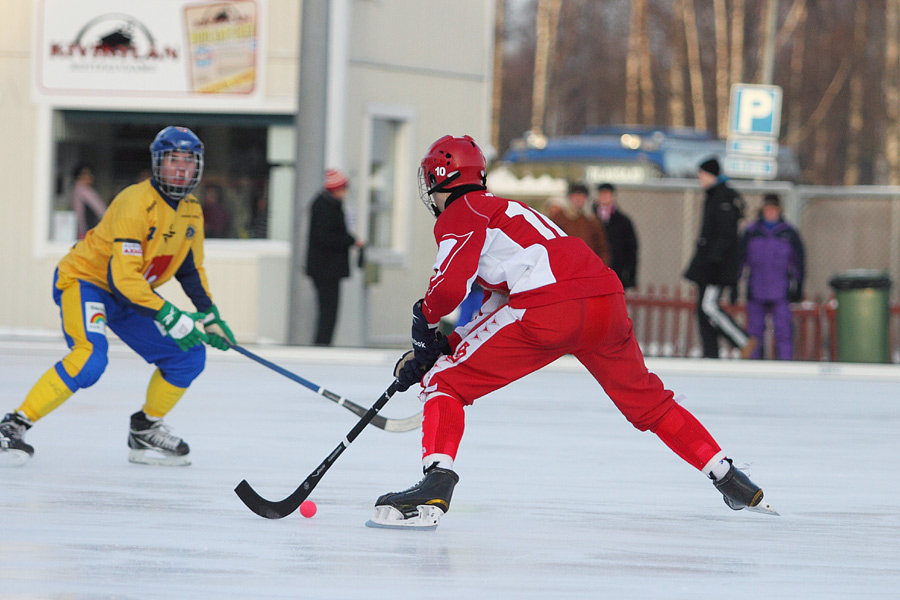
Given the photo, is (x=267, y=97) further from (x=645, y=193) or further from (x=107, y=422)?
(x=107, y=422)

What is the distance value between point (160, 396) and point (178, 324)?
1.90 ft

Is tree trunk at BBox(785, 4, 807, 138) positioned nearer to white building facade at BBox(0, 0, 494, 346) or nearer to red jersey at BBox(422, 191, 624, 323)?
white building facade at BBox(0, 0, 494, 346)

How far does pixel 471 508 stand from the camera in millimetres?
4922

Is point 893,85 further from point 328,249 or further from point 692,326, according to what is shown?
point 328,249

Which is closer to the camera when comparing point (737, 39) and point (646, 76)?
point (737, 39)

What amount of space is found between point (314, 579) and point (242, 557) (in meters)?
0.35

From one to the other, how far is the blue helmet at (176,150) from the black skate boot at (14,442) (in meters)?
1.09

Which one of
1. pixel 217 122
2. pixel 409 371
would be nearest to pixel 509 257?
pixel 409 371

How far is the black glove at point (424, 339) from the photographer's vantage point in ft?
14.5

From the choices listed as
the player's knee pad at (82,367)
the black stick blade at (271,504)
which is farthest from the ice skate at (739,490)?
the player's knee pad at (82,367)

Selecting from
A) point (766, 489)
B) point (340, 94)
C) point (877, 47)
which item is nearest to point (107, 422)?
point (766, 489)

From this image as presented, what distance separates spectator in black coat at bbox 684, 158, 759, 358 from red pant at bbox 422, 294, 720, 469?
19.8 feet

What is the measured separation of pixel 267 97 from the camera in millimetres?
12766

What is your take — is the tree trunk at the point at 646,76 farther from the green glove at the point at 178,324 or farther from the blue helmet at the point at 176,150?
the green glove at the point at 178,324
